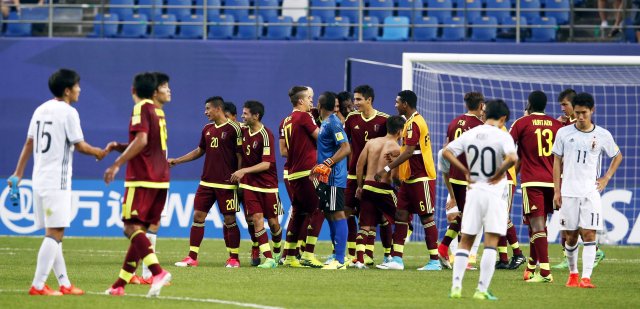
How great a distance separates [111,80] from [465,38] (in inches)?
287

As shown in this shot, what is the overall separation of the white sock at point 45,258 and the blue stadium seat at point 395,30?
1462 cm

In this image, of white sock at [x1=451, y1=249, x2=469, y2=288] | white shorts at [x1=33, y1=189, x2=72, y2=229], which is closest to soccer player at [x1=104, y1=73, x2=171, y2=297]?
white shorts at [x1=33, y1=189, x2=72, y2=229]

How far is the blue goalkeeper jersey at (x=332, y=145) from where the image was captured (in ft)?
46.8

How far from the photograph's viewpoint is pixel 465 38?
23812mm

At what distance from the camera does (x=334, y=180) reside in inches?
566

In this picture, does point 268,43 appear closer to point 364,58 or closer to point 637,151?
point 364,58

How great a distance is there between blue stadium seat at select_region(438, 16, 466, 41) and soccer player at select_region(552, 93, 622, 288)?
39.1 feet

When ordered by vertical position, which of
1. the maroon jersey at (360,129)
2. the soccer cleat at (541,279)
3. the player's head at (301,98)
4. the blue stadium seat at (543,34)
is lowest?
the soccer cleat at (541,279)

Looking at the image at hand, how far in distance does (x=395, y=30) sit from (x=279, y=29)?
7.99ft

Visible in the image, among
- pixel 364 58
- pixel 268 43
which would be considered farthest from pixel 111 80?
pixel 364 58

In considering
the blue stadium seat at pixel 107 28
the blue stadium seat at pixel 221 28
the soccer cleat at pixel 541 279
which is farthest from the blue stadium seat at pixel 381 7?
the soccer cleat at pixel 541 279

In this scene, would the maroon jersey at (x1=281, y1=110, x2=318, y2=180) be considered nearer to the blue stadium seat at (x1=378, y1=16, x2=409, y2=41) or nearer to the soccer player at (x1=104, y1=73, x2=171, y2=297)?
the soccer player at (x1=104, y1=73, x2=171, y2=297)

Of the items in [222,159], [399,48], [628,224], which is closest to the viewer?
[222,159]

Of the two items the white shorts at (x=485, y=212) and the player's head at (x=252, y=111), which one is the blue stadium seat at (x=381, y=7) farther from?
the white shorts at (x=485, y=212)
